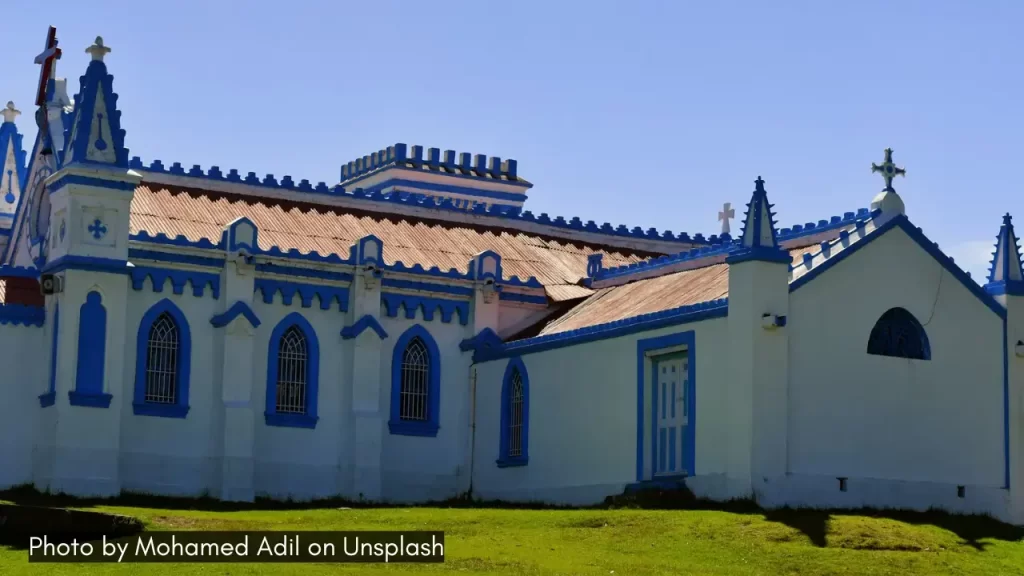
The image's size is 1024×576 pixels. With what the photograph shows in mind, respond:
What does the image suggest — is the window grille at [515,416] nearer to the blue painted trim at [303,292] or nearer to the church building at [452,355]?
the church building at [452,355]

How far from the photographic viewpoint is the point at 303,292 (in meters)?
39.2

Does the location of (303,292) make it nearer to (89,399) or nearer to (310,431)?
(310,431)

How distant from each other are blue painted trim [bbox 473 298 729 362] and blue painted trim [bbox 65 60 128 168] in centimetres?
943

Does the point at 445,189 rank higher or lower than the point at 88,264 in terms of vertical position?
higher

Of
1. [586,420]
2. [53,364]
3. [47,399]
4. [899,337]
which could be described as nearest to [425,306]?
[586,420]

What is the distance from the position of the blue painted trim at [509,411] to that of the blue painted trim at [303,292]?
155 inches

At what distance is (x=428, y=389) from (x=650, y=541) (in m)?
13.1

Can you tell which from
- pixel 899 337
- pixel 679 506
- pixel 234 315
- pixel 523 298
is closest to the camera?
pixel 679 506

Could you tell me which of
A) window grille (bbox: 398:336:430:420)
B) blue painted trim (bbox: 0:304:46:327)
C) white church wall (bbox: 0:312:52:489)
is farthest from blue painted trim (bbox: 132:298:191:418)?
window grille (bbox: 398:336:430:420)

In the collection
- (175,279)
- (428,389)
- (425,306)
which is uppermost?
(175,279)

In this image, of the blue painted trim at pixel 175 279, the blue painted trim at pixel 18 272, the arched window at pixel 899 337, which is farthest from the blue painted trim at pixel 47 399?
the arched window at pixel 899 337

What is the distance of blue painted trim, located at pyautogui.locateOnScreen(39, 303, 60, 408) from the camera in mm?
35844

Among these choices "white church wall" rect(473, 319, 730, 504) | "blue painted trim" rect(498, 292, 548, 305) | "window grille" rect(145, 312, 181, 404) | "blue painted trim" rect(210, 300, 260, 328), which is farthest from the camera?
"blue painted trim" rect(498, 292, 548, 305)

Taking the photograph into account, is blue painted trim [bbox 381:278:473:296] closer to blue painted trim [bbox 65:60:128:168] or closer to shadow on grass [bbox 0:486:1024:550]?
shadow on grass [bbox 0:486:1024:550]
